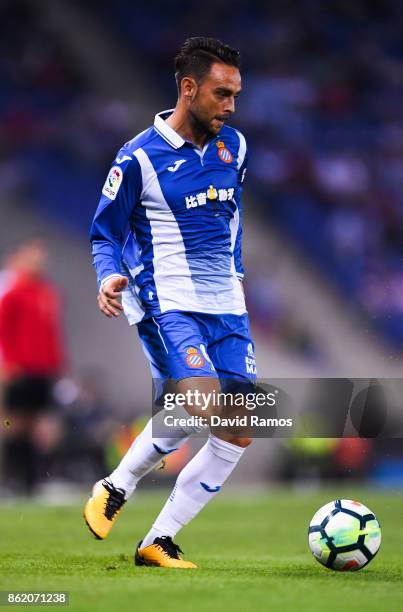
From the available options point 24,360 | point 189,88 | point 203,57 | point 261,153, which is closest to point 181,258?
point 189,88

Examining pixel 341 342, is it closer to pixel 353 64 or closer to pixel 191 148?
pixel 353 64

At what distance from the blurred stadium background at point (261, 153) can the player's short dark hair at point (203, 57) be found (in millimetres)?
8418

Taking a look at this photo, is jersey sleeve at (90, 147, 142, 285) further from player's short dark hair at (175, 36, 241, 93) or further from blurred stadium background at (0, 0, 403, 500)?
blurred stadium background at (0, 0, 403, 500)

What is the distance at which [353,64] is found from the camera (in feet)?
51.5

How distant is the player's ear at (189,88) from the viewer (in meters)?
5.14

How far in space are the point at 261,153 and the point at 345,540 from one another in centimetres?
1113

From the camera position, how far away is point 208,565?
5.25m

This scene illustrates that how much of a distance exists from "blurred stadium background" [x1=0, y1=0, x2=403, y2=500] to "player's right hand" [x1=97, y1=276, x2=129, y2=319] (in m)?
8.56

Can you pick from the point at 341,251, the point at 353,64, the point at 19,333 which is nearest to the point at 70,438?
the point at 19,333

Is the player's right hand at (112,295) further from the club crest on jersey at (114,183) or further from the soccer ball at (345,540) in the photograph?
the soccer ball at (345,540)

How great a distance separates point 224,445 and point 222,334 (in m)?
0.50

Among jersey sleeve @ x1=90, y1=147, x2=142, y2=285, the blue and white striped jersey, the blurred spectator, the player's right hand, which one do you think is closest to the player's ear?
the blue and white striped jersey

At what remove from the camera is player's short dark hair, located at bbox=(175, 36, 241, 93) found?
5.11 meters

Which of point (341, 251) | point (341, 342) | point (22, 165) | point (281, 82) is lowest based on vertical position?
point (341, 342)
